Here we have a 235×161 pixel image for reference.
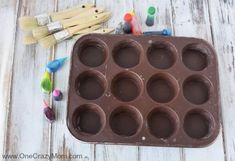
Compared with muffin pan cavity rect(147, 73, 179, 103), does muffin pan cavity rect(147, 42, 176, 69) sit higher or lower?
higher

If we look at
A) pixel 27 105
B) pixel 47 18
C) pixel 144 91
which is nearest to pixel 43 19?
pixel 47 18

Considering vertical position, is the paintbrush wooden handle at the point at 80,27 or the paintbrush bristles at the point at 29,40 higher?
the paintbrush wooden handle at the point at 80,27

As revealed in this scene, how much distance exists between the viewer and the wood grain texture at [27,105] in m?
0.87

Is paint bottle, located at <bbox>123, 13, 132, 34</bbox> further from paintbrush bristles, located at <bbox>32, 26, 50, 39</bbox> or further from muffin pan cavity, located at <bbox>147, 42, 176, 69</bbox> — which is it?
paintbrush bristles, located at <bbox>32, 26, 50, 39</bbox>

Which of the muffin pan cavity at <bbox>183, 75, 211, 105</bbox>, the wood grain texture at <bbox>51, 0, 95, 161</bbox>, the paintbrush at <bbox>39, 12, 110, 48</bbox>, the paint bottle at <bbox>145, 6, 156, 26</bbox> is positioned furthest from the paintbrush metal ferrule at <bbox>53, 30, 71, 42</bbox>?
the muffin pan cavity at <bbox>183, 75, 211, 105</bbox>

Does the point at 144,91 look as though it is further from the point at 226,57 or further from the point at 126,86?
the point at 226,57

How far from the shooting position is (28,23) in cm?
95

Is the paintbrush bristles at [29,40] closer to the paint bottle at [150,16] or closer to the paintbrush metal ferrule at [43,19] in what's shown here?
the paintbrush metal ferrule at [43,19]

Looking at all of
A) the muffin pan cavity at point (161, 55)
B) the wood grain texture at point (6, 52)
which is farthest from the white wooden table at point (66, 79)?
the muffin pan cavity at point (161, 55)

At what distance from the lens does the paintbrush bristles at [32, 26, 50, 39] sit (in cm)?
94

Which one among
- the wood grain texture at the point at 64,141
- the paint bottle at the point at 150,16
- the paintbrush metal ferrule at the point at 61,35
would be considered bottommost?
the wood grain texture at the point at 64,141

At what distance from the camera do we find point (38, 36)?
95cm

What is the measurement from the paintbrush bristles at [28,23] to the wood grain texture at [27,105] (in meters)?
0.03

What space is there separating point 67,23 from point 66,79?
5.9 inches
